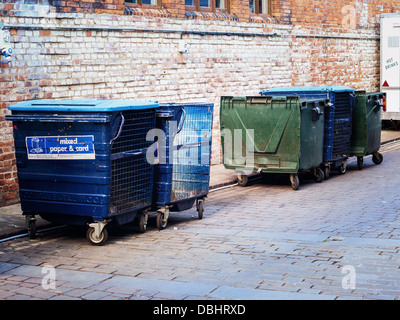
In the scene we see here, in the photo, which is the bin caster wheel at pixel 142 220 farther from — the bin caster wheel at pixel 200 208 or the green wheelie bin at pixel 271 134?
the green wheelie bin at pixel 271 134

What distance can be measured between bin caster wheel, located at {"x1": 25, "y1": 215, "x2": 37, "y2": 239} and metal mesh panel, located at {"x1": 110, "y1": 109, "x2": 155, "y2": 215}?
103cm

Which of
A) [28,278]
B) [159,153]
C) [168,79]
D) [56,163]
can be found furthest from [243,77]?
[28,278]

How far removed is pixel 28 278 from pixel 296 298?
8.17ft

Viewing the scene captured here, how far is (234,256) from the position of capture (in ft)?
23.8

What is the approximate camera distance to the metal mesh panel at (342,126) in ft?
42.7

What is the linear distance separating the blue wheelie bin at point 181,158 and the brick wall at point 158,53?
2.78 m

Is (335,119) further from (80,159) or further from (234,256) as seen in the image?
(80,159)

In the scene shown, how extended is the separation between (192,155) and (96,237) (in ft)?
6.33

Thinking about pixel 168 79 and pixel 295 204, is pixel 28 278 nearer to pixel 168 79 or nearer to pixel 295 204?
pixel 295 204

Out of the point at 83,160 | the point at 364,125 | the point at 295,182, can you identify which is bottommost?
the point at 295,182

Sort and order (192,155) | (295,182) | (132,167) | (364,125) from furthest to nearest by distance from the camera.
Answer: (364,125) → (295,182) → (192,155) → (132,167)

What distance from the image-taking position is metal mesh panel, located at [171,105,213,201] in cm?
895

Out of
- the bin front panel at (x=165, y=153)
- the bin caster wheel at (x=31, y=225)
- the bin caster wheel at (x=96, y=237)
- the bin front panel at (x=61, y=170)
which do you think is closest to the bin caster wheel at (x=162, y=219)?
the bin front panel at (x=165, y=153)

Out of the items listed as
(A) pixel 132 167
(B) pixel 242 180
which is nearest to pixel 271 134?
(B) pixel 242 180
